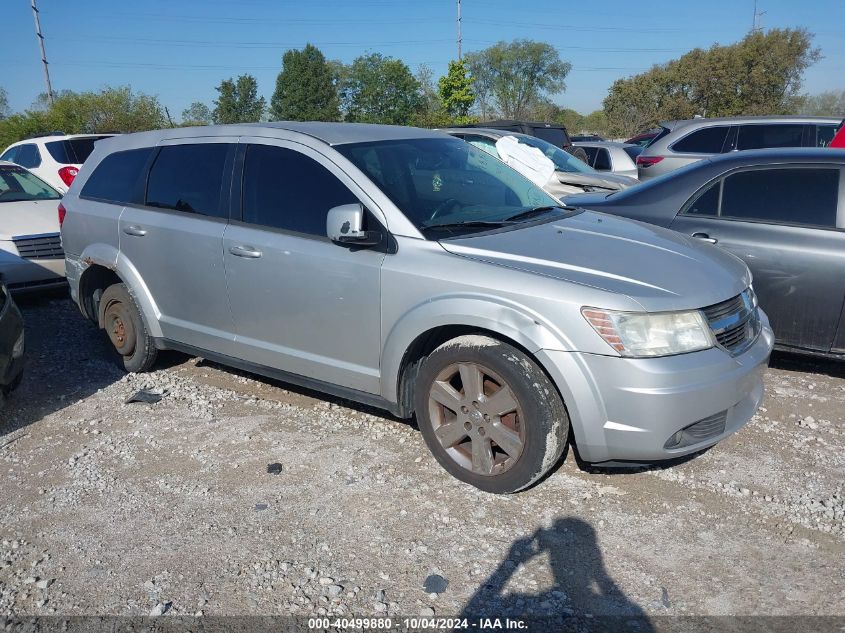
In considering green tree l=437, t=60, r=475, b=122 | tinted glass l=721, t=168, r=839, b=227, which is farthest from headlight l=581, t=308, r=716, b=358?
green tree l=437, t=60, r=475, b=122

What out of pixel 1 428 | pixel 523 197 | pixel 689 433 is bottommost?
pixel 1 428

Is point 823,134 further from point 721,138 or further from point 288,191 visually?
point 288,191

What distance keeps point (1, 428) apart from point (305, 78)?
6673 centimetres

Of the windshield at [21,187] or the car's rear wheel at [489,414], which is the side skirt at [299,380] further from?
the windshield at [21,187]

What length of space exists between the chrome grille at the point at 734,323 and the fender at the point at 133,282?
367cm

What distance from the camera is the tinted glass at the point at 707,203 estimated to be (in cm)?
509

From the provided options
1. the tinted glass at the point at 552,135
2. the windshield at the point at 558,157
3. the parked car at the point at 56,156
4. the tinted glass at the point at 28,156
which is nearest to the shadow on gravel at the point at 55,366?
the parked car at the point at 56,156

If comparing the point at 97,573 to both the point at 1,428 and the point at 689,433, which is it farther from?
the point at 689,433

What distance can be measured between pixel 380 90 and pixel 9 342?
6263 centimetres

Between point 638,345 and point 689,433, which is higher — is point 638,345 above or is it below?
above

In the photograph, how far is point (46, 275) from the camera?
7.30 m

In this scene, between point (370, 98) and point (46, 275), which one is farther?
point (370, 98)

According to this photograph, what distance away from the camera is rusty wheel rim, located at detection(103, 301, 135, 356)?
5.28 meters

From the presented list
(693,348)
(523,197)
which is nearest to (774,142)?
(523,197)
